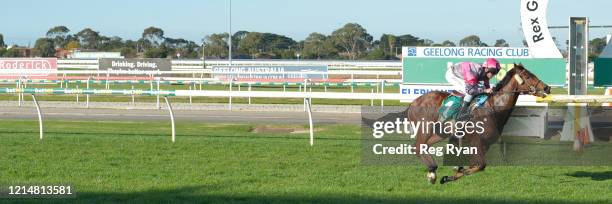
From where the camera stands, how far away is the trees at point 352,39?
8506 cm

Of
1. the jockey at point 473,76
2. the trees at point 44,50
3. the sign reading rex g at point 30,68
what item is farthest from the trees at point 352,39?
the jockey at point 473,76

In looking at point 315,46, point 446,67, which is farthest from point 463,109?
point 315,46

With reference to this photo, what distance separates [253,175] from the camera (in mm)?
9922

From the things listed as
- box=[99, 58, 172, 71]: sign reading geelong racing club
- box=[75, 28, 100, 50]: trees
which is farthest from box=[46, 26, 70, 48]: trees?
box=[99, 58, 172, 71]: sign reading geelong racing club

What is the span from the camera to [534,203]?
820 centimetres

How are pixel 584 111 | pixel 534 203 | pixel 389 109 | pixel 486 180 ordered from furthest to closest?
pixel 584 111, pixel 389 109, pixel 486 180, pixel 534 203

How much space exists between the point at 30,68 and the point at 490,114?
27.9 metres

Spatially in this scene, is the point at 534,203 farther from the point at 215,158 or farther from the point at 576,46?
the point at 576,46

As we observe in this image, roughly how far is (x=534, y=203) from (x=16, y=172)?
527 cm

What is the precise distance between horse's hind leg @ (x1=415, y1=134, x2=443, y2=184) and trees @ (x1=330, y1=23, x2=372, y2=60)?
72.8 m

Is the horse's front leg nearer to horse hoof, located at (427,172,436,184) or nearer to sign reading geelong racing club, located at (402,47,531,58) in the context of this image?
horse hoof, located at (427,172,436,184)

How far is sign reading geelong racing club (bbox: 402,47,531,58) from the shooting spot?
18.5 metres

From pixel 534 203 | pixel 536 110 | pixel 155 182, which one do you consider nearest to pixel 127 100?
pixel 536 110

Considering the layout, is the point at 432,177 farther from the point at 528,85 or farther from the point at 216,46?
the point at 216,46
